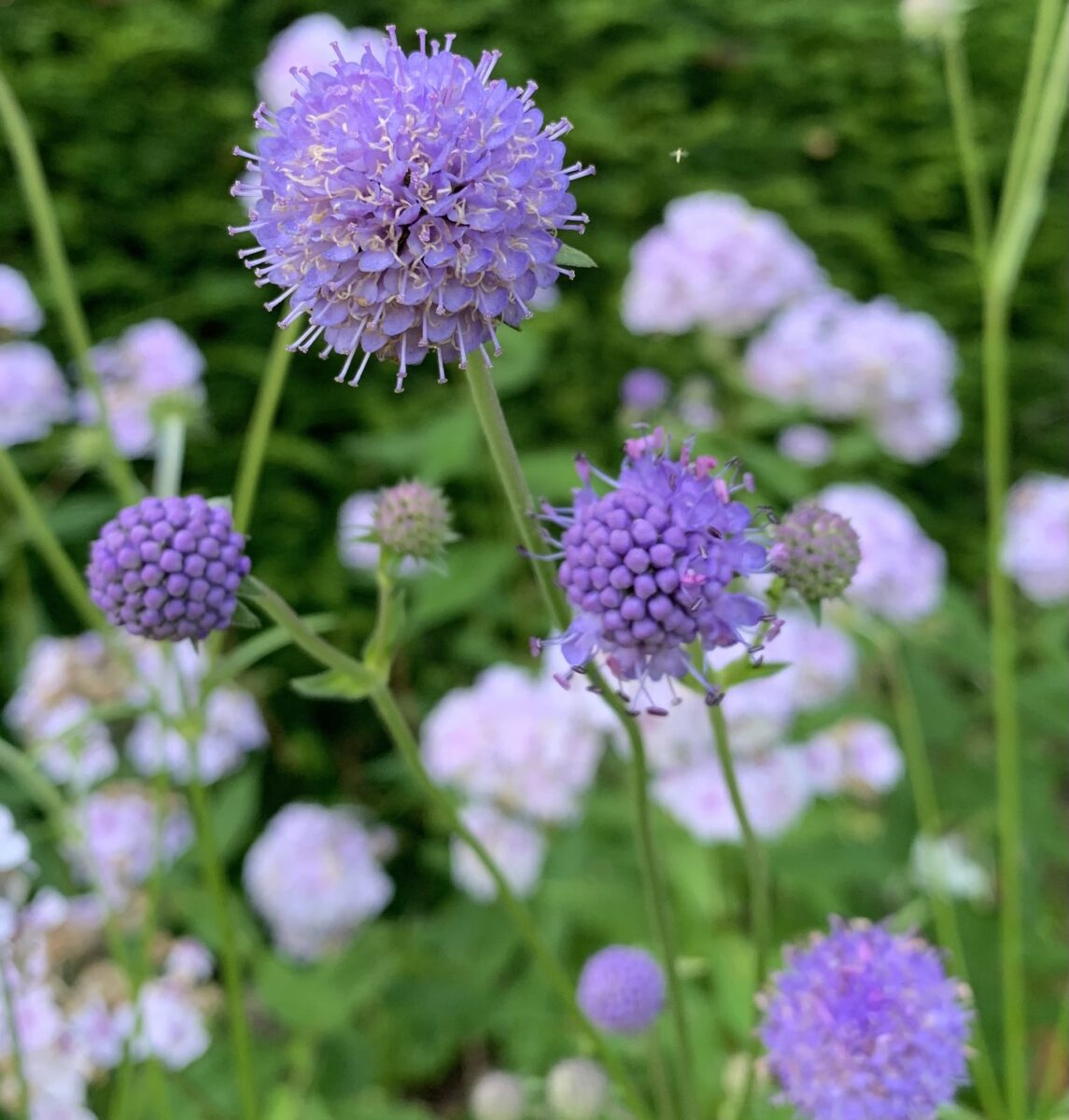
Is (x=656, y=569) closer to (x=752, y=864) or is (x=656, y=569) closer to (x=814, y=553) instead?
(x=814, y=553)

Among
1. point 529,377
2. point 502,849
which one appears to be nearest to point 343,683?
point 502,849

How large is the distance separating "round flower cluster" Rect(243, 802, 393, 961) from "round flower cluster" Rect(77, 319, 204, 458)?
2.41ft

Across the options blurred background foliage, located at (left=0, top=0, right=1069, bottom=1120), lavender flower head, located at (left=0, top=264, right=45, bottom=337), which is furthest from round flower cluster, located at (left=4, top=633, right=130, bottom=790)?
lavender flower head, located at (left=0, top=264, right=45, bottom=337)

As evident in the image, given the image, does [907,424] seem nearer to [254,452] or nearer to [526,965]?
[526,965]

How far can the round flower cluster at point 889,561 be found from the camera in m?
1.79

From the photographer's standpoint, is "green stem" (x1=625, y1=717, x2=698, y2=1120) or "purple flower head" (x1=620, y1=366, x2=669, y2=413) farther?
"purple flower head" (x1=620, y1=366, x2=669, y2=413)

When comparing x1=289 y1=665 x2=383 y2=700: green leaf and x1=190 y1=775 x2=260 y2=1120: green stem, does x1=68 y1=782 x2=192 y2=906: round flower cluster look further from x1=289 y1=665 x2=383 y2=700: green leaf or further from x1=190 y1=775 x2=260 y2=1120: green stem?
x1=289 y1=665 x2=383 y2=700: green leaf

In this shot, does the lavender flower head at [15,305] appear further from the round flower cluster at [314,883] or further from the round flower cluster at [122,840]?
the round flower cluster at [314,883]

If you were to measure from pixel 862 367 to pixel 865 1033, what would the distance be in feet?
5.31

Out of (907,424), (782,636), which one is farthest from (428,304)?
(907,424)

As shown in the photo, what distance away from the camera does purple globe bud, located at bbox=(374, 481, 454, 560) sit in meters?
0.89

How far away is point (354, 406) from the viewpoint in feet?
9.26

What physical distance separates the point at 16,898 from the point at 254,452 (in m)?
0.53

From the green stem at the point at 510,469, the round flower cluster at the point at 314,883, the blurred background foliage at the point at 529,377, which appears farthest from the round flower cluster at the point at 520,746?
the green stem at the point at 510,469
